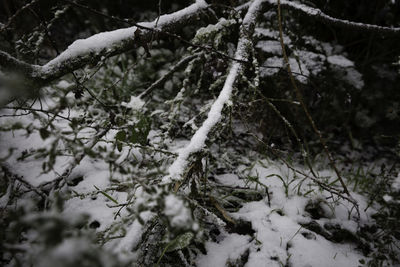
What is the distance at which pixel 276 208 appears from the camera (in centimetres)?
156

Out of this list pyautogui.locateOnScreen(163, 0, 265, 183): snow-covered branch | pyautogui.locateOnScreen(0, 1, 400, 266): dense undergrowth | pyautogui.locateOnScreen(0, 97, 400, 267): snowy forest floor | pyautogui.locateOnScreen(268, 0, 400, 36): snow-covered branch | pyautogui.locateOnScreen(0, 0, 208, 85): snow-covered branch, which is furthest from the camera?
pyautogui.locateOnScreen(268, 0, 400, 36): snow-covered branch

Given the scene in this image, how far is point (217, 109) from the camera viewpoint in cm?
117

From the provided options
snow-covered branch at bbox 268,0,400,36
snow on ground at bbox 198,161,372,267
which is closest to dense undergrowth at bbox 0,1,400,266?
snow on ground at bbox 198,161,372,267

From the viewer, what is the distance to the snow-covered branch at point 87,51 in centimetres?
104

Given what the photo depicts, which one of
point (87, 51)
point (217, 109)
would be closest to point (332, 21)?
point (217, 109)

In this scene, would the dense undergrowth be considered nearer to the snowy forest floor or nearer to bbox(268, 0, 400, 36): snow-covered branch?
the snowy forest floor

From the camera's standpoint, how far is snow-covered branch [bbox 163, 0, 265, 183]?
92cm

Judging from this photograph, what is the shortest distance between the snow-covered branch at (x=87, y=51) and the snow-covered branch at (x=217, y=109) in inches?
16.8

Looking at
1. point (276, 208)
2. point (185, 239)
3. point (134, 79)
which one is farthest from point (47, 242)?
point (134, 79)

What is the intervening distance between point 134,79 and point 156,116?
30.9 inches

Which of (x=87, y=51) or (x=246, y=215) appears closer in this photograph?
(x=87, y=51)

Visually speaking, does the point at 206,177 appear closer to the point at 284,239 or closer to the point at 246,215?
the point at 246,215

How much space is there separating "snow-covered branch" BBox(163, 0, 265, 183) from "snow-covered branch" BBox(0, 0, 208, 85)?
43 cm

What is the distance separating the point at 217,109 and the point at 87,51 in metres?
0.67
